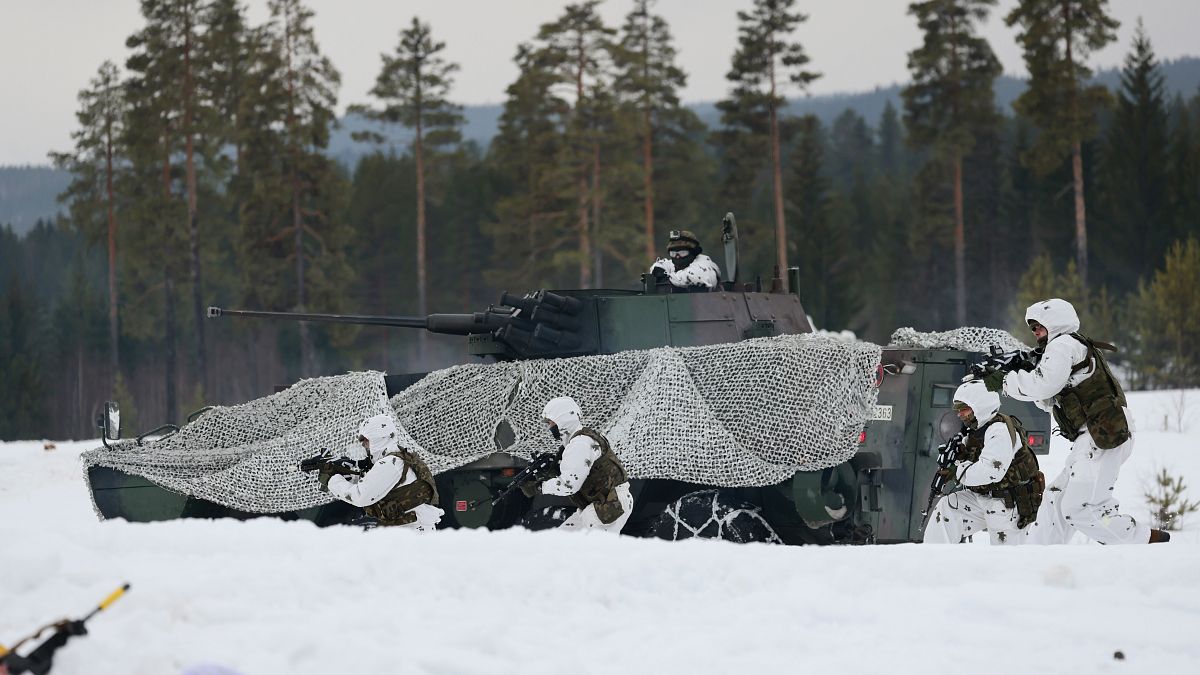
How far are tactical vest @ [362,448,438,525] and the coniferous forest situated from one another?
81.0 ft

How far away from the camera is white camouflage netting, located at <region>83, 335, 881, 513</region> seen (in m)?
9.61

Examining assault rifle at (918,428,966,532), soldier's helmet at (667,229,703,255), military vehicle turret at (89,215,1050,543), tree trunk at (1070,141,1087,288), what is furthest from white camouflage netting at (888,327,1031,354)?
tree trunk at (1070,141,1087,288)

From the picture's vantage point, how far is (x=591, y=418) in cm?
1025

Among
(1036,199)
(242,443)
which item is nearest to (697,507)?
(242,443)

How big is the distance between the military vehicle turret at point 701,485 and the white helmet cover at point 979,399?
716 millimetres

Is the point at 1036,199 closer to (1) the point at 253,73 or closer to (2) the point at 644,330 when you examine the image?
(1) the point at 253,73

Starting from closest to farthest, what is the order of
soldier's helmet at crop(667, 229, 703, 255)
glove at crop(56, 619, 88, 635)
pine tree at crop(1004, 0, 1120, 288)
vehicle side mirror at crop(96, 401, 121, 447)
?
glove at crop(56, 619, 88, 635) < vehicle side mirror at crop(96, 401, 121, 447) < soldier's helmet at crop(667, 229, 703, 255) < pine tree at crop(1004, 0, 1120, 288)

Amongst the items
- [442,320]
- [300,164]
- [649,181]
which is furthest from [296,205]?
[442,320]

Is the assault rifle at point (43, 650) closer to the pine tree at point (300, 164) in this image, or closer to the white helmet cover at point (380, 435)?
the white helmet cover at point (380, 435)

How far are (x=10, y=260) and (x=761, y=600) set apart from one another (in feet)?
296

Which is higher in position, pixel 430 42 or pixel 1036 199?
pixel 430 42

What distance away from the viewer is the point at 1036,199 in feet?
205

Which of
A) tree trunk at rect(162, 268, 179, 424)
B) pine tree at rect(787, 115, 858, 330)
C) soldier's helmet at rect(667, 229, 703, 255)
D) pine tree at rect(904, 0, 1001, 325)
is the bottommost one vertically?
tree trunk at rect(162, 268, 179, 424)

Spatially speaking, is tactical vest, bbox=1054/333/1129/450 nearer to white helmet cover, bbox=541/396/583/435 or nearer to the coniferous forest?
white helmet cover, bbox=541/396/583/435
